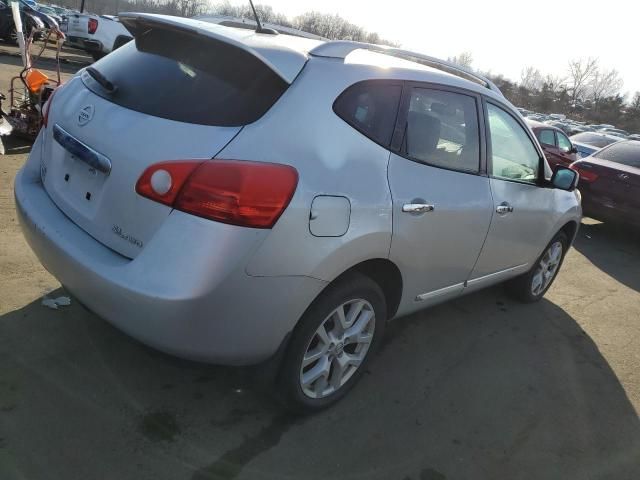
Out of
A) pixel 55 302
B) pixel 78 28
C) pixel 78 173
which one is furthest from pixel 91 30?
pixel 78 173

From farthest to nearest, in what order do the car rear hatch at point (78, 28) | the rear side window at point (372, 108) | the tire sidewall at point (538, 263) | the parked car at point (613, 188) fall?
1. the car rear hatch at point (78, 28)
2. the parked car at point (613, 188)
3. the tire sidewall at point (538, 263)
4. the rear side window at point (372, 108)

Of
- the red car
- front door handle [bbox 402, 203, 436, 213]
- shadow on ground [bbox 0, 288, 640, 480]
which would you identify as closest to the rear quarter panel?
front door handle [bbox 402, 203, 436, 213]

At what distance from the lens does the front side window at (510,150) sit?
346cm

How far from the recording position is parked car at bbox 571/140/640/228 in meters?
7.30

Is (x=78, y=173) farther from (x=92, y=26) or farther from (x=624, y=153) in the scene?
(x=92, y=26)

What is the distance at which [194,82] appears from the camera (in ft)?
7.61

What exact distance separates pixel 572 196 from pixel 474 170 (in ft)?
6.09

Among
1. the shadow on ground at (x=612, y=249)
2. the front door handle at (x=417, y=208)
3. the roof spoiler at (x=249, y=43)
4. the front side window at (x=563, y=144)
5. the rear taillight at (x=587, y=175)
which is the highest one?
the roof spoiler at (x=249, y=43)

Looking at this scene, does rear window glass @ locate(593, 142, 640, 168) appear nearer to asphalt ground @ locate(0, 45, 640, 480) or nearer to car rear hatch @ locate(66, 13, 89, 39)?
asphalt ground @ locate(0, 45, 640, 480)

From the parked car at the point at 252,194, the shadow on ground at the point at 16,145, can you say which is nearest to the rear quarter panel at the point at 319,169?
the parked car at the point at 252,194

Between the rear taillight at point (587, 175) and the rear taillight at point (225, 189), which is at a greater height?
the rear taillight at point (225, 189)

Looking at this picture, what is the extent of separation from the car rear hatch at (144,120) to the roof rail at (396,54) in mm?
246

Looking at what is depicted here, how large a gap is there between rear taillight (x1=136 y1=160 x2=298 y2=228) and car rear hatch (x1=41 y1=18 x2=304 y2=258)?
53mm

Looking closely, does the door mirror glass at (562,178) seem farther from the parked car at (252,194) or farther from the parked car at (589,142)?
the parked car at (589,142)
